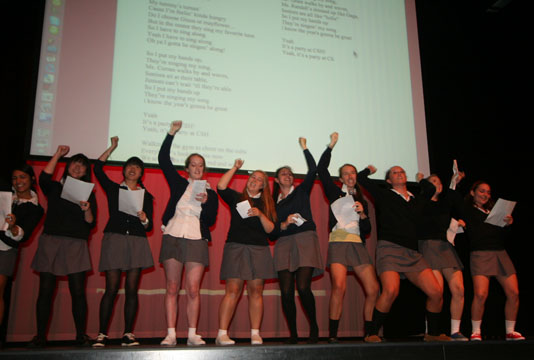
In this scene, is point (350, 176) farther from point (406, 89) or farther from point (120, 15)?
point (120, 15)

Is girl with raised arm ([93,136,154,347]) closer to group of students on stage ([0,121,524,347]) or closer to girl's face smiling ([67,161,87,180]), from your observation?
group of students on stage ([0,121,524,347])

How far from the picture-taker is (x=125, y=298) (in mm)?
3098

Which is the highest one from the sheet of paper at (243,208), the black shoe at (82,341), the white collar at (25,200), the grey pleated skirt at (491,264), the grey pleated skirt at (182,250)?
the white collar at (25,200)

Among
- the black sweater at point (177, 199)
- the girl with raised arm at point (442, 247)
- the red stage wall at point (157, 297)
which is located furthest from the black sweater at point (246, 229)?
the girl with raised arm at point (442, 247)

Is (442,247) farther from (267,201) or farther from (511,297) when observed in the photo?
(267,201)

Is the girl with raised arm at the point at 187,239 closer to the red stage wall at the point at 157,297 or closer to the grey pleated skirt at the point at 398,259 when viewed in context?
the red stage wall at the point at 157,297

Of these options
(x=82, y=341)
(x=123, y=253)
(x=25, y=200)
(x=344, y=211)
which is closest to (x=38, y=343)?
(x=82, y=341)

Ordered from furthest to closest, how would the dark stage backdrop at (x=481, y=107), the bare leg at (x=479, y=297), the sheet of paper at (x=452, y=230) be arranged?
1. the dark stage backdrop at (x=481, y=107)
2. the sheet of paper at (x=452, y=230)
3. the bare leg at (x=479, y=297)

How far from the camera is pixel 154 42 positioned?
4055mm

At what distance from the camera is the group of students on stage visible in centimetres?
308

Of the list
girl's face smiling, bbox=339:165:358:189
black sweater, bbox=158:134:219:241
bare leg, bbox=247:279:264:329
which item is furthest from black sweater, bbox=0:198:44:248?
girl's face smiling, bbox=339:165:358:189

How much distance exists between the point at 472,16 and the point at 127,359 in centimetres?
532

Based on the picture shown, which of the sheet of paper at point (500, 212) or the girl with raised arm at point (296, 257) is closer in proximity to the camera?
the girl with raised arm at point (296, 257)

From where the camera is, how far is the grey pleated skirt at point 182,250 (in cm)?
310
